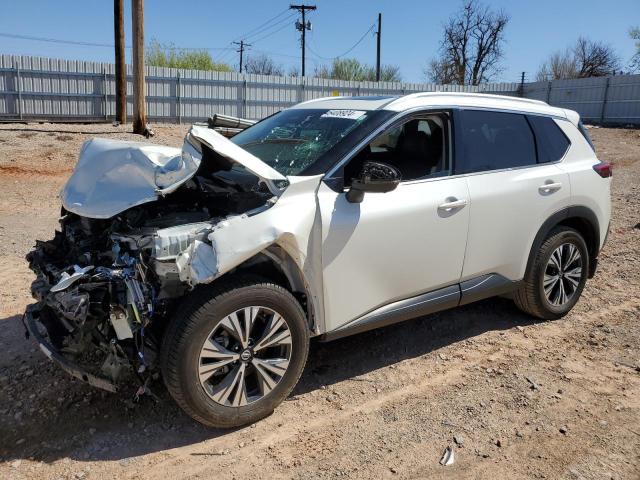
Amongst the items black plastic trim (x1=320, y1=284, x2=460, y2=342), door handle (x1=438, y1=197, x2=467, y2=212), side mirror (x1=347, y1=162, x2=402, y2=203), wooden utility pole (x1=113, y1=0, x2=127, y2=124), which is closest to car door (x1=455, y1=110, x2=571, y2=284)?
door handle (x1=438, y1=197, x2=467, y2=212)

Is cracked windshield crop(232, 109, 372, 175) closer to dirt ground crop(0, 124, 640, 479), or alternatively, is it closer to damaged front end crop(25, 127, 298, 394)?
damaged front end crop(25, 127, 298, 394)

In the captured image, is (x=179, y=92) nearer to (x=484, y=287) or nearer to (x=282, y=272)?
(x=484, y=287)

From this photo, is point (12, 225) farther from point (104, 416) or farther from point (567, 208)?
point (567, 208)

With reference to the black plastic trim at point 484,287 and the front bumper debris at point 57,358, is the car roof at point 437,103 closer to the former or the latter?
the black plastic trim at point 484,287

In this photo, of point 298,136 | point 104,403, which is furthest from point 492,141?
point 104,403

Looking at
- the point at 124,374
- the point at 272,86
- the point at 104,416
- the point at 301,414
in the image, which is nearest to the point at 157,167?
the point at 124,374

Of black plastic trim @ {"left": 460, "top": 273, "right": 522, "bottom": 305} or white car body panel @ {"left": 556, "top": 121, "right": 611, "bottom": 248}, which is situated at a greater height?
white car body panel @ {"left": 556, "top": 121, "right": 611, "bottom": 248}

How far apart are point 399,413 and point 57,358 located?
2034 mm

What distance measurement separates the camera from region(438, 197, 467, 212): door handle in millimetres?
3801

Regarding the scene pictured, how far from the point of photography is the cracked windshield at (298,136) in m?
3.62

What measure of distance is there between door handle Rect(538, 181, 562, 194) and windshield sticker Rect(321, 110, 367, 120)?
163 cm

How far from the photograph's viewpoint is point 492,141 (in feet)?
14.1

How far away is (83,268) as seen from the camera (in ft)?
9.91

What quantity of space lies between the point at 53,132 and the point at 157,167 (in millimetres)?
14582
